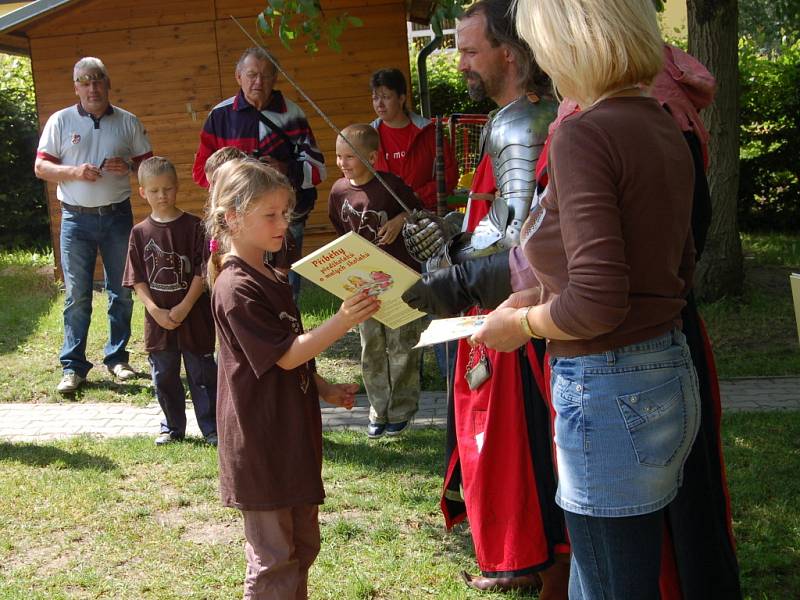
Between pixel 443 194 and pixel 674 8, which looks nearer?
pixel 443 194

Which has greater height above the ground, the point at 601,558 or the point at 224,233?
the point at 224,233

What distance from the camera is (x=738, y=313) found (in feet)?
28.9

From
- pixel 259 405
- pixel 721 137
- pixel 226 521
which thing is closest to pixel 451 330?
pixel 259 405

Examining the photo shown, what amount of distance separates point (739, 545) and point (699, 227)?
1886 millimetres

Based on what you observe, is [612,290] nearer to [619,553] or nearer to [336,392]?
[619,553]

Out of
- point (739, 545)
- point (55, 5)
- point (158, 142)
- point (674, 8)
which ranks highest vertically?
point (674, 8)

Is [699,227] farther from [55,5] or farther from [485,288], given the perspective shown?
[55,5]

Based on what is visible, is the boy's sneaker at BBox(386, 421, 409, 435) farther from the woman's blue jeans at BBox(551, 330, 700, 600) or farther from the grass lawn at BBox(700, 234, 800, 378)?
the woman's blue jeans at BBox(551, 330, 700, 600)

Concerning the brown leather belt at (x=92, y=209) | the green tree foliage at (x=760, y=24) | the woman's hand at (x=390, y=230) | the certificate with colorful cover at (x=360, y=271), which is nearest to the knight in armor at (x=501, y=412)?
the certificate with colorful cover at (x=360, y=271)

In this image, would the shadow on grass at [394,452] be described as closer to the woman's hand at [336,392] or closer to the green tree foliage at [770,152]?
the woman's hand at [336,392]

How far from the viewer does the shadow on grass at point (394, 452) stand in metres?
5.34

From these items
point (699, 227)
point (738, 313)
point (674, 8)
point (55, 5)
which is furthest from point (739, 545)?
point (674, 8)

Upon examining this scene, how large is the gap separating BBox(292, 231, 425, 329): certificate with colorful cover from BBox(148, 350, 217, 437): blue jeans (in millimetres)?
3057

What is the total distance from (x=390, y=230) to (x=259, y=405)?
2841mm
